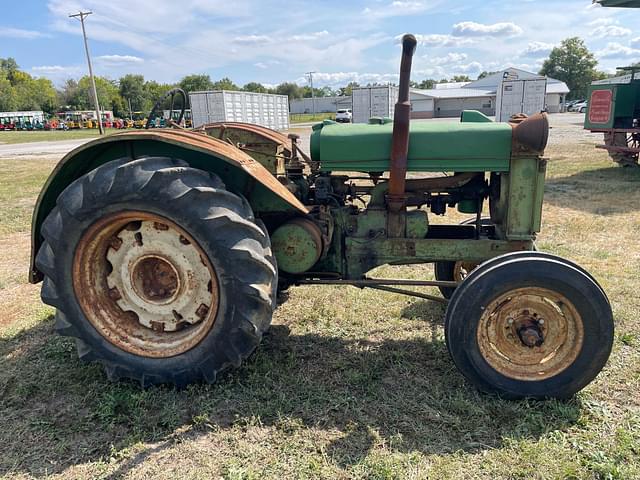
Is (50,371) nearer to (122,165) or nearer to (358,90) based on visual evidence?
(122,165)

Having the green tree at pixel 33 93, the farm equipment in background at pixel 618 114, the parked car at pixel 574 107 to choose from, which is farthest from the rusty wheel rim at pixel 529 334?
the green tree at pixel 33 93

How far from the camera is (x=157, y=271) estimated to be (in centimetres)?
310

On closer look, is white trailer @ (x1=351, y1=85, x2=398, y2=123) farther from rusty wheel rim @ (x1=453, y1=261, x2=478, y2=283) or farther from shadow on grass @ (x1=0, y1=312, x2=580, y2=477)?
shadow on grass @ (x1=0, y1=312, x2=580, y2=477)

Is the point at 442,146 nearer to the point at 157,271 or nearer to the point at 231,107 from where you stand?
the point at 157,271

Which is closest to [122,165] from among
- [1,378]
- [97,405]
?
[97,405]

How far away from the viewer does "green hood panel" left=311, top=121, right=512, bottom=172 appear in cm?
310

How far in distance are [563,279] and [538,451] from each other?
90cm

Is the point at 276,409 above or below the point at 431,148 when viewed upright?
below

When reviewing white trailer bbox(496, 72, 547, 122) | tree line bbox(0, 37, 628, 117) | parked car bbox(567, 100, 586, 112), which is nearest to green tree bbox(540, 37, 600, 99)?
tree line bbox(0, 37, 628, 117)

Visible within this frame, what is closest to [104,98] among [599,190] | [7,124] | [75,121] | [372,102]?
[75,121]

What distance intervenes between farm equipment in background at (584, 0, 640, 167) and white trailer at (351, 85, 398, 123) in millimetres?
15749

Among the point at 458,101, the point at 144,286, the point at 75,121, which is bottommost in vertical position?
the point at 144,286

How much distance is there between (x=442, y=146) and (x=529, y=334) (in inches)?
48.8

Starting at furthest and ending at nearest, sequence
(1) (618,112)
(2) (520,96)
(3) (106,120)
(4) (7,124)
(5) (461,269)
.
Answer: (3) (106,120) < (4) (7,124) < (2) (520,96) < (1) (618,112) < (5) (461,269)
